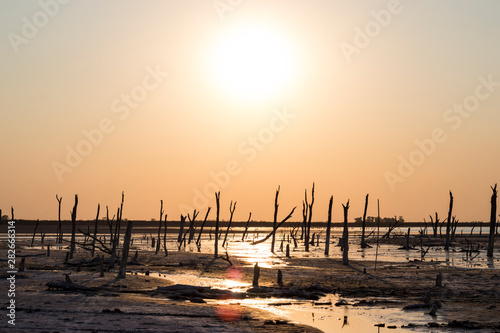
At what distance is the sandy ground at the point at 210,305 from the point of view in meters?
16.6

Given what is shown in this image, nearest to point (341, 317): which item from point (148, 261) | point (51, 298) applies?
point (51, 298)

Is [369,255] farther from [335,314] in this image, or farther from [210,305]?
[210,305]

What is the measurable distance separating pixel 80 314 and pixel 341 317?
7.94m

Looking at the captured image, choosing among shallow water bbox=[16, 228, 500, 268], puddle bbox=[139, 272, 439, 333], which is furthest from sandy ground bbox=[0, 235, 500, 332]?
shallow water bbox=[16, 228, 500, 268]

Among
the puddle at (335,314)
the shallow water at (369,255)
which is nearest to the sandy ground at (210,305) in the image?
the puddle at (335,314)

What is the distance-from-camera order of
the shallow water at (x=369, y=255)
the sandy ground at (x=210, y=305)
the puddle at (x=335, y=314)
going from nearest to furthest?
the sandy ground at (x=210, y=305), the puddle at (x=335, y=314), the shallow water at (x=369, y=255)

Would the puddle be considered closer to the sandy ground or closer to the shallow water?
the sandy ground

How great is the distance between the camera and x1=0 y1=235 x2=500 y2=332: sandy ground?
16.6m

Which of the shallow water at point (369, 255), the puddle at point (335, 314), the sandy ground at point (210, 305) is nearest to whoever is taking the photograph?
the sandy ground at point (210, 305)

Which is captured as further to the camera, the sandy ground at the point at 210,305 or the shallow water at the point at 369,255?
the shallow water at the point at 369,255

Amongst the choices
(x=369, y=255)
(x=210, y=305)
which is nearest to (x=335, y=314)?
(x=210, y=305)

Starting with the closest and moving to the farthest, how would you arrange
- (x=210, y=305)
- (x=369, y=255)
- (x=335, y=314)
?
1. (x=335, y=314)
2. (x=210, y=305)
3. (x=369, y=255)

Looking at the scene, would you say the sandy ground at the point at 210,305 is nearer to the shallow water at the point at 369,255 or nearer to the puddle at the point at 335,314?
the puddle at the point at 335,314

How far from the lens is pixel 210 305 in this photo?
20.5m
